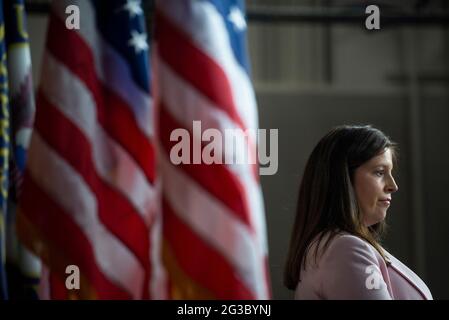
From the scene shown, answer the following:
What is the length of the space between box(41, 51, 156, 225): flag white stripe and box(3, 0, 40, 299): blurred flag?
0.78ft

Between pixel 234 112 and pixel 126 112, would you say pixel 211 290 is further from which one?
pixel 126 112

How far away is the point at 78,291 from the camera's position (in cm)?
137

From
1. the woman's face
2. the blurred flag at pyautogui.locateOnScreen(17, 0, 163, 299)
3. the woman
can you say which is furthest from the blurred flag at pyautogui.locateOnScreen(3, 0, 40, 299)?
the woman's face

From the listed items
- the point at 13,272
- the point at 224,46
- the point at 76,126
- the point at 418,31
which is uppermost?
the point at 418,31

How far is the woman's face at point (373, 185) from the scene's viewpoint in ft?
3.96

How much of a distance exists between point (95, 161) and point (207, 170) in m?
0.34

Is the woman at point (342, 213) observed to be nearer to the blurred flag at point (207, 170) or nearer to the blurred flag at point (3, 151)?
the blurred flag at point (207, 170)

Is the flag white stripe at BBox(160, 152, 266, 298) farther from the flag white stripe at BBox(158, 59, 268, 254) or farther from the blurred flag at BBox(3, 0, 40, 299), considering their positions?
the blurred flag at BBox(3, 0, 40, 299)

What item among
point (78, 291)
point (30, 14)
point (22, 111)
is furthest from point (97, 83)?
point (30, 14)

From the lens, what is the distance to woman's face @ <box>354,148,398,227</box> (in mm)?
1208

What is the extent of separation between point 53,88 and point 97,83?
0.32 feet

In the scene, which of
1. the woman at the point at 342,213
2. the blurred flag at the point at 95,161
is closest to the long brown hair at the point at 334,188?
the woman at the point at 342,213

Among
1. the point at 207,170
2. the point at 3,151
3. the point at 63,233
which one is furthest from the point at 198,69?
the point at 3,151

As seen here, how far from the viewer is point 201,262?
118 centimetres
